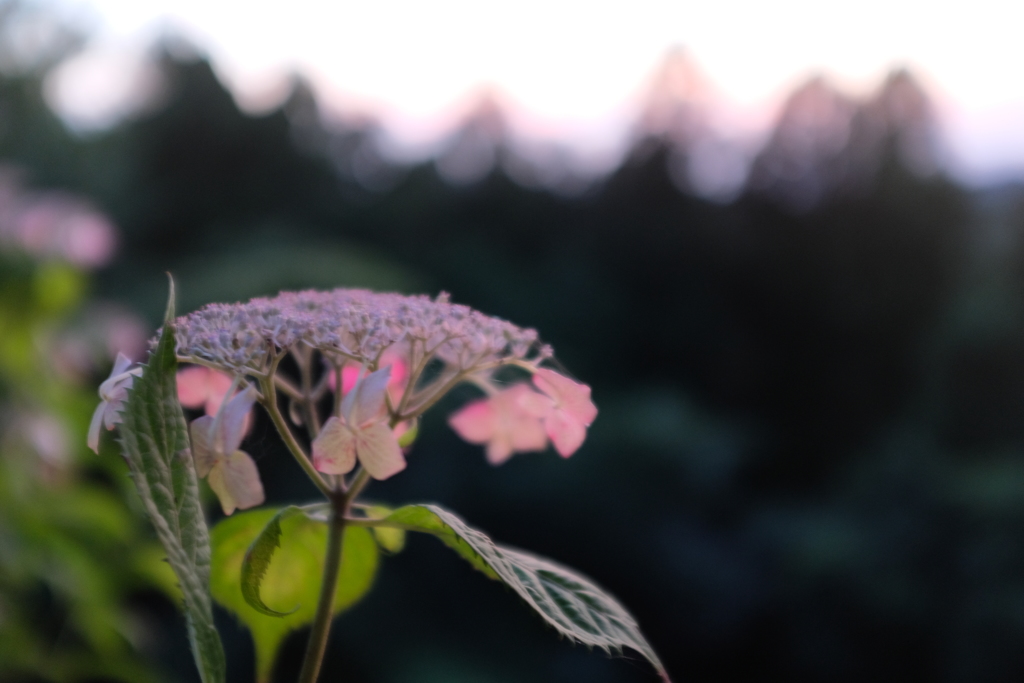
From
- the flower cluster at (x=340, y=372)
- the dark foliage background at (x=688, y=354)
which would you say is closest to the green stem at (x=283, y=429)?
the flower cluster at (x=340, y=372)

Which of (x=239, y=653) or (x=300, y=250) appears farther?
(x=300, y=250)

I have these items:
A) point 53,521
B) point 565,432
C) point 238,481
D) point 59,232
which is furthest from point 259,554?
point 59,232

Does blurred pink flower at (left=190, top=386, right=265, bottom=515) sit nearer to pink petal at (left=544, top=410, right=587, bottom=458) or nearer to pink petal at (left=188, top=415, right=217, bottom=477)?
pink petal at (left=188, top=415, right=217, bottom=477)

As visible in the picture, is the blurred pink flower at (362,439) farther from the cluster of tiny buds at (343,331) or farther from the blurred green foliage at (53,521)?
the blurred green foliage at (53,521)

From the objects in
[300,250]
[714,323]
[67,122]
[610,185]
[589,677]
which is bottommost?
[589,677]

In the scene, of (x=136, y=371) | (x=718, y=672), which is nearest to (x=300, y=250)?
(x=718, y=672)

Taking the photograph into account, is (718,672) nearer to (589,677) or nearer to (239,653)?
(589,677)

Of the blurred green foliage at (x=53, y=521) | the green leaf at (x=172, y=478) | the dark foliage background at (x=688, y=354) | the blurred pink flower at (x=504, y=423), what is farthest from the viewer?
the dark foliage background at (x=688, y=354)
